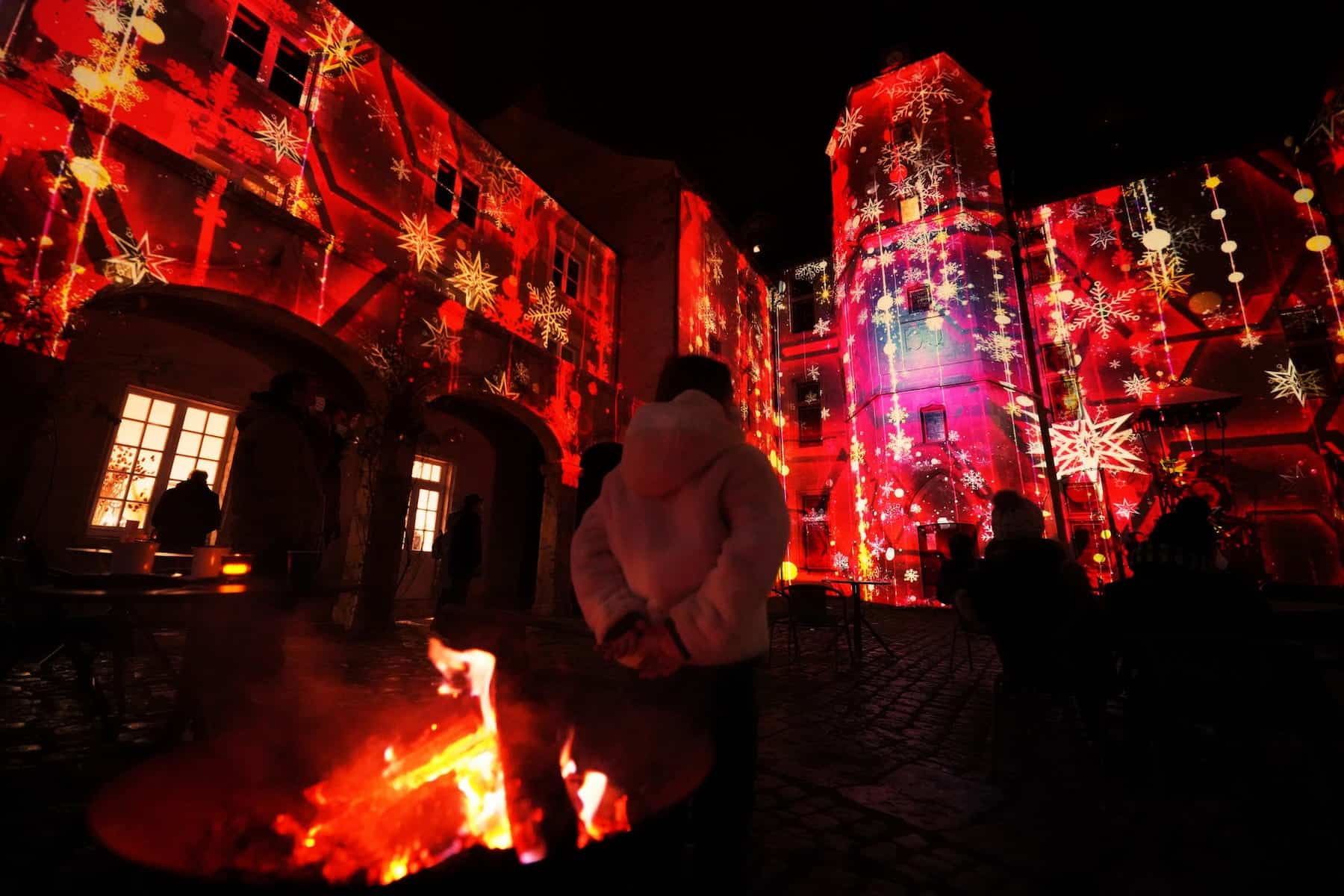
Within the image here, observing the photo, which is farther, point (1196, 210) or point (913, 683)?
point (1196, 210)

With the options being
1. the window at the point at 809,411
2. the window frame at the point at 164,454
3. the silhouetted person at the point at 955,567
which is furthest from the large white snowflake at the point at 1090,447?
the window frame at the point at 164,454

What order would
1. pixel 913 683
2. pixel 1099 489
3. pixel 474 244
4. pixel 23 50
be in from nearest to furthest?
pixel 23 50 → pixel 913 683 → pixel 474 244 → pixel 1099 489

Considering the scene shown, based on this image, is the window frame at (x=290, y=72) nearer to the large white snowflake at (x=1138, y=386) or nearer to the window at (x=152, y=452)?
the window at (x=152, y=452)

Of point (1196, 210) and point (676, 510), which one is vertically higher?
point (1196, 210)

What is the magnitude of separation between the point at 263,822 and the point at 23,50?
7847 mm

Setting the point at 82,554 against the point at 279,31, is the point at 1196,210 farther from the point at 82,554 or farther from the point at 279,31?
the point at 82,554

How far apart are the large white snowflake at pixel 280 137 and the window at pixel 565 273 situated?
4682 millimetres

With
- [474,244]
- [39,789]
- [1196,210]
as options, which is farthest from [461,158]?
[1196,210]

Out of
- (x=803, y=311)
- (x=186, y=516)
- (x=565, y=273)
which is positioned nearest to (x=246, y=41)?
(x=565, y=273)

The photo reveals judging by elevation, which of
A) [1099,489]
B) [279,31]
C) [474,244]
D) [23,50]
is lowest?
[1099,489]

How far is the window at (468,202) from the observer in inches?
362

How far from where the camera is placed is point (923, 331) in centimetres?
1474

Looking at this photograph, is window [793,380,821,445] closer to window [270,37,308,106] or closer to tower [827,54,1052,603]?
tower [827,54,1052,603]

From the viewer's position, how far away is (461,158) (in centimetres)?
928
